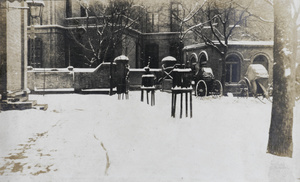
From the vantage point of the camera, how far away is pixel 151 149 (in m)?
4.27

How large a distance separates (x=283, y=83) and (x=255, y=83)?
3.79 m

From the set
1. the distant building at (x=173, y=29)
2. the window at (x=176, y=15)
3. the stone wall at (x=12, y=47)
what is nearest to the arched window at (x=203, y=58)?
the distant building at (x=173, y=29)

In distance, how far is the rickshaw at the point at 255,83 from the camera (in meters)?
7.08

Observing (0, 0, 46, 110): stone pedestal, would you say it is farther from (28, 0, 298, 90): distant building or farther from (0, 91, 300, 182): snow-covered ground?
(0, 91, 300, 182): snow-covered ground

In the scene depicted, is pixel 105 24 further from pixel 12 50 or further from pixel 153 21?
pixel 153 21

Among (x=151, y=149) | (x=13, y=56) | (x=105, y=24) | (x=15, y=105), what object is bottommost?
(x=151, y=149)

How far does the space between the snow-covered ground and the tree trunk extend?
0.80ft

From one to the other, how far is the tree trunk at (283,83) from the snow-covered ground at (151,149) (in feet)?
0.80

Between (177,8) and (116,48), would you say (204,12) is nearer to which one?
(177,8)

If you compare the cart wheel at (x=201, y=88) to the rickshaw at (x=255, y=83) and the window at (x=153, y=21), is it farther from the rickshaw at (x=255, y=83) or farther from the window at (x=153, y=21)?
the window at (x=153, y=21)

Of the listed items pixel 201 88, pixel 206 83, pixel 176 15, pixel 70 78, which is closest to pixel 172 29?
pixel 176 15

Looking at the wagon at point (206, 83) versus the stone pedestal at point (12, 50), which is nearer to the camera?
the stone pedestal at point (12, 50)

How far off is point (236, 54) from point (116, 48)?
6585 millimetres

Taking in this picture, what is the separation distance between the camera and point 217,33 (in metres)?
9.53
